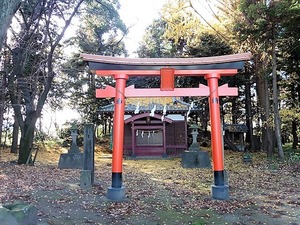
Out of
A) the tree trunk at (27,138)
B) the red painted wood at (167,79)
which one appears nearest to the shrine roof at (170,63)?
the red painted wood at (167,79)

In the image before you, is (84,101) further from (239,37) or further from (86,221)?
(86,221)

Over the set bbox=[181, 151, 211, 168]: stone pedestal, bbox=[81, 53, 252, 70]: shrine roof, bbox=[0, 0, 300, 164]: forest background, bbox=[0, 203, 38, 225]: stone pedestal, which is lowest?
bbox=[0, 203, 38, 225]: stone pedestal

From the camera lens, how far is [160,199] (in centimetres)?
644

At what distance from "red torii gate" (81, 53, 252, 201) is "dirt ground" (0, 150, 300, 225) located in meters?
0.71

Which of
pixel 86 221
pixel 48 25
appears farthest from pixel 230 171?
pixel 48 25

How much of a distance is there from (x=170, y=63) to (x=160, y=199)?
10.1 feet

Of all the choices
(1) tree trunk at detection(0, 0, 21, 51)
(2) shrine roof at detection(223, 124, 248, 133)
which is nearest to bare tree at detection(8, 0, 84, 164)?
(1) tree trunk at detection(0, 0, 21, 51)

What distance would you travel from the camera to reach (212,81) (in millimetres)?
6879

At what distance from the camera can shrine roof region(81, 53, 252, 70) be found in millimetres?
6676

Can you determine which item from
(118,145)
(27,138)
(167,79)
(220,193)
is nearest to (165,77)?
(167,79)

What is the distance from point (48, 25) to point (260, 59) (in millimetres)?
9331

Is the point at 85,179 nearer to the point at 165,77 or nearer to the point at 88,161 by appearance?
the point at 88,161

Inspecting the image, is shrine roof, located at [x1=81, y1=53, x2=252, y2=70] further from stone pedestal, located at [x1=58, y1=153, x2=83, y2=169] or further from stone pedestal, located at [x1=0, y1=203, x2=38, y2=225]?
stone pedestal, located at [x1=58, y1=153, x2=83, y2=169]

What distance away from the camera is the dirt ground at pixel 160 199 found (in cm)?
500
